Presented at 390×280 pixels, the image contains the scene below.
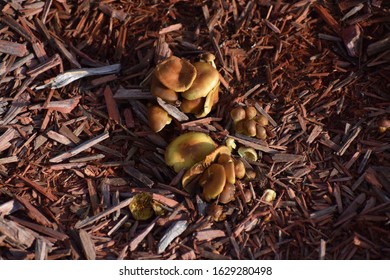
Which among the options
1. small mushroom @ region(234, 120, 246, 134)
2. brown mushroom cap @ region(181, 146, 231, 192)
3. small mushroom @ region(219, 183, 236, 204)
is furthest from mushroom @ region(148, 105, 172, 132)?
small mushroom @ region(219, 183, 236, 204)

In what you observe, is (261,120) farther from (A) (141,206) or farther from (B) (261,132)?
(A) (141,206)

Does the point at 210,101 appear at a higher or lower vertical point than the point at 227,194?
higher

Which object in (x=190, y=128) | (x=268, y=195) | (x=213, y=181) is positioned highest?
(x=190, y=128)

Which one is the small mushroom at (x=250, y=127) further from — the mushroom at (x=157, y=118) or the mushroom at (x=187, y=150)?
the mushroom at (x=157, y=118)

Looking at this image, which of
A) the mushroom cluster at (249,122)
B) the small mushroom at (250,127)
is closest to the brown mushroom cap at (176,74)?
the mushroom cluster at (249,122)

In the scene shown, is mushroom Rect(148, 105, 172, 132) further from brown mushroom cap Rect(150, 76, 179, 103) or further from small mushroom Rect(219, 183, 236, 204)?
small mushroom Rect(219, 183, 236, 204)

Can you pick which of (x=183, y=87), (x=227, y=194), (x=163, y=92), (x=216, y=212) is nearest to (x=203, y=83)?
(x=183, y=87)

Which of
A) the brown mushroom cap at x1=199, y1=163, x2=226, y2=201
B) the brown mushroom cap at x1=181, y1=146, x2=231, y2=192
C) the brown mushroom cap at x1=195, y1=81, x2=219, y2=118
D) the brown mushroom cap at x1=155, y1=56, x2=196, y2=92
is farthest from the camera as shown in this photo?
the brown mushroom cap at x1=195, y1=81, x2=219, y2=118
